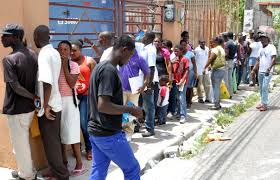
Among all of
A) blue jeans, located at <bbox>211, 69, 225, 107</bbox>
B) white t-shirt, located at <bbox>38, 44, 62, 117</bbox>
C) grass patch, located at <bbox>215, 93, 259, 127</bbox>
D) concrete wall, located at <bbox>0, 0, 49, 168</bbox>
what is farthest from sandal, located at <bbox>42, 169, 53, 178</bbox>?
blue jeans, located at <bbox>211, 69, 225, 107</bbox>

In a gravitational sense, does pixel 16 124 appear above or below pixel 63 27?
below

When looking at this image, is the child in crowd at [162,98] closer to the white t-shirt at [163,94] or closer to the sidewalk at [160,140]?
the white t-shirt at [163,94]

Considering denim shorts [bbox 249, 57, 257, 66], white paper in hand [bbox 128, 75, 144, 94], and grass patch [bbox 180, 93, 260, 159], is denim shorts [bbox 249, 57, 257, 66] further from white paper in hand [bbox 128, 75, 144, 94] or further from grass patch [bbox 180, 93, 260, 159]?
white paper in hand [bbox 128, 75, 144, 94]

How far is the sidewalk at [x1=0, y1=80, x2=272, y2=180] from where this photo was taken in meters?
5.49

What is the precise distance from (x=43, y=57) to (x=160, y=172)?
7.62 feet

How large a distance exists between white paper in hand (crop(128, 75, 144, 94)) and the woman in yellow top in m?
3.49

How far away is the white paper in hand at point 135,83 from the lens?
21.0 feet

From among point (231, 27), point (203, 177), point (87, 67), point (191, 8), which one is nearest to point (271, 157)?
point (203, 177)

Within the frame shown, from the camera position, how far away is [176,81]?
8.55 metres

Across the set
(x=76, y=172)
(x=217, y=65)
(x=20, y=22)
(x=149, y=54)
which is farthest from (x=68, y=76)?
(x=217, y=65)

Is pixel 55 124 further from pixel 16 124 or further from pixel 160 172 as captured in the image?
pixel 160 172

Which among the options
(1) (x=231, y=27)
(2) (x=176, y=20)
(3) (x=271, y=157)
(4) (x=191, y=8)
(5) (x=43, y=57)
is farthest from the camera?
(1) (x=231, y=27)

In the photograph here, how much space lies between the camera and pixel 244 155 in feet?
21.2

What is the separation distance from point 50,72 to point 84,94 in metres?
1.17
